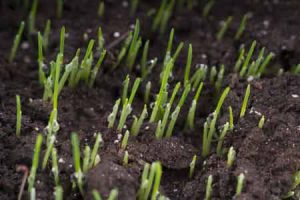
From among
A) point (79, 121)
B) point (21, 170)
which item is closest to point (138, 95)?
point (79, 121)

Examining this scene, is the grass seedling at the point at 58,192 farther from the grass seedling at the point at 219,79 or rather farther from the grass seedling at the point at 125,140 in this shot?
the grass seedling at the point at 219,79

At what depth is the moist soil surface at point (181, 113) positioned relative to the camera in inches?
71.9

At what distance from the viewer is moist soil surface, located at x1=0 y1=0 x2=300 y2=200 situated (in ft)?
5.99

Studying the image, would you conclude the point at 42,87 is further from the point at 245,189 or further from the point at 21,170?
the point at 245,189

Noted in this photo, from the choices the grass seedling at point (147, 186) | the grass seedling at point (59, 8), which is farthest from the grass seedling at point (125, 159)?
the grass seedling at point (59, 8)

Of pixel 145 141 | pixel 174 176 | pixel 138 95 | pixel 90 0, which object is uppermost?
pixel 90 0

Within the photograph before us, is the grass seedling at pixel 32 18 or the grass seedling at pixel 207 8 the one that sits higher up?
the grass seedling at pixel 207 8

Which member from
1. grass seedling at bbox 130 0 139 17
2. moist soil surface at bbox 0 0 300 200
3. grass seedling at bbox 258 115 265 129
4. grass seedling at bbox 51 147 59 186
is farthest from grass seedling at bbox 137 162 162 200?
grass seedling at bbox 130 0 139 17

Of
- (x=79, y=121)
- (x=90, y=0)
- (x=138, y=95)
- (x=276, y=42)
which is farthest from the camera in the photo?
(x=90, y=0)

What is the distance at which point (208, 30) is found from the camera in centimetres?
263

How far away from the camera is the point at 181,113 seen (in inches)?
85.1

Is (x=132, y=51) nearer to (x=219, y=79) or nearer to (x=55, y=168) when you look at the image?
(x=219, y=79)

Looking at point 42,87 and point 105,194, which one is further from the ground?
point 42,87

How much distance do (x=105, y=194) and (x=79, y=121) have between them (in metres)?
0.49
